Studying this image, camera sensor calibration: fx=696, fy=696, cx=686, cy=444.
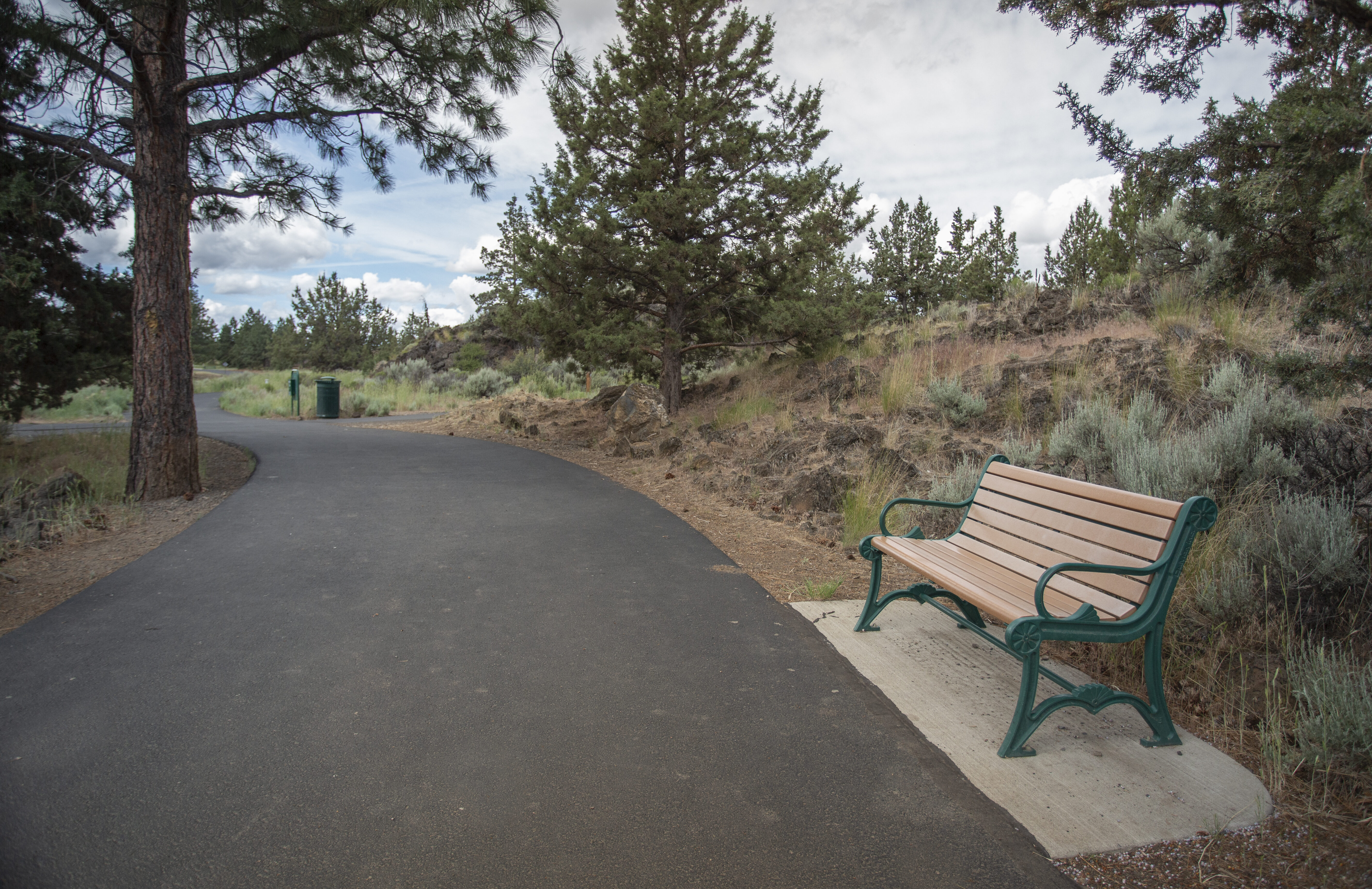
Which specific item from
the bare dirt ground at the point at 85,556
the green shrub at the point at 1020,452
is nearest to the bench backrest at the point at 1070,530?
the green shrub at the point at 1020,452

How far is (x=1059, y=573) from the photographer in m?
3.40

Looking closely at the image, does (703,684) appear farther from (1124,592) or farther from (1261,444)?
(1261,444)

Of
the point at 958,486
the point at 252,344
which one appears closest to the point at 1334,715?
the point at 958,486

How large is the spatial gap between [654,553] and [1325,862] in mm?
4660

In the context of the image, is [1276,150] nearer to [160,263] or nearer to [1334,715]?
[1334,715]

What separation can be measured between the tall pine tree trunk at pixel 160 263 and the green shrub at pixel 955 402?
9.10 metres

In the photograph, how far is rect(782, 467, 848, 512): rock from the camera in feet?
24.8

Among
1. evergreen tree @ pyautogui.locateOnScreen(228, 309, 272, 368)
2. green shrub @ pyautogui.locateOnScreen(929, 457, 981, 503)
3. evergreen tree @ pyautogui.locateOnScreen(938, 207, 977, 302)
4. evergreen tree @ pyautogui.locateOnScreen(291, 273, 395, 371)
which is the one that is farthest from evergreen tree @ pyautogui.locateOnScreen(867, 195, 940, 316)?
evergreen tree @ pyautogui.locateOnScreen(228, 309, 272, 368)

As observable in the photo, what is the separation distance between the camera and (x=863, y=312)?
1296cm

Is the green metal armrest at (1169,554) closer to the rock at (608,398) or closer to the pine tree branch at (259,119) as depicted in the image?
the pine tree branch at (259,119)

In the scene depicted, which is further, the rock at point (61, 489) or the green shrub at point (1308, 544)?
the rock at point (61, 489)

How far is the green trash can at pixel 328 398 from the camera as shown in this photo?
65.5ft

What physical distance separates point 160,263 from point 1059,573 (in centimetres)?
928

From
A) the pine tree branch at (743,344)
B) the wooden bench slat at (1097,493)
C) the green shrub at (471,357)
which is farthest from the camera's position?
the green shrub at (471,357)
